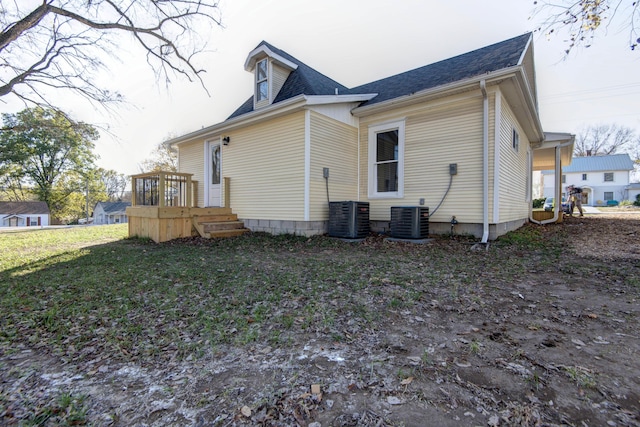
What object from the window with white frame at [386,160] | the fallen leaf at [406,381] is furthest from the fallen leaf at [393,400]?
the window with white frame at [386,160]

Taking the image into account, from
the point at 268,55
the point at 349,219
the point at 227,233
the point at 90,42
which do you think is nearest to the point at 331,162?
the point at 349,219

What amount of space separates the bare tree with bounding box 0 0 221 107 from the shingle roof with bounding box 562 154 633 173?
41.4m

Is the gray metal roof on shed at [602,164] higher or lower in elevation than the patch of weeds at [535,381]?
higher

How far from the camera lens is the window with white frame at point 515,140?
7.70 meters

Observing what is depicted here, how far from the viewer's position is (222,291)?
3.55 meters

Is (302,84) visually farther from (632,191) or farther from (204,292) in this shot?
(632,191)

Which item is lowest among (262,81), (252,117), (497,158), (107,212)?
(107,212)

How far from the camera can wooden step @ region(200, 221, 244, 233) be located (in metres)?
7.88

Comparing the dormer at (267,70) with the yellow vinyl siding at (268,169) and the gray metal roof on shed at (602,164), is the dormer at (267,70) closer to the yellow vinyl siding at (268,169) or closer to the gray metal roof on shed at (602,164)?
the yellow vinyl siding at (268,169)

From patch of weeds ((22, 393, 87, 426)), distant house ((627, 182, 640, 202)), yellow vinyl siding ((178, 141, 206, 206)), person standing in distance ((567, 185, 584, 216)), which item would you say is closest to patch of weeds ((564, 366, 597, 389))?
patch of weeds ((22, 393, 87, 426))

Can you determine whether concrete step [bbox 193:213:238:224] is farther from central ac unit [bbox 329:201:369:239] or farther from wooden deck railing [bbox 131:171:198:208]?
central ac unit [bbox 329:201:369:239]

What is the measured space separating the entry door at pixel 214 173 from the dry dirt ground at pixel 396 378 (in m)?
8.09

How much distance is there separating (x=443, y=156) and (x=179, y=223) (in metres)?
6.99

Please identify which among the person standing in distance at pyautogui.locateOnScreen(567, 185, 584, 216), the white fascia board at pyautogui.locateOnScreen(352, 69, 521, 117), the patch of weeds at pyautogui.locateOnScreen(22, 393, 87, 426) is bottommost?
the patch of weeds at pyautogui.locateOnScreen(22, 393, 87, 426)
